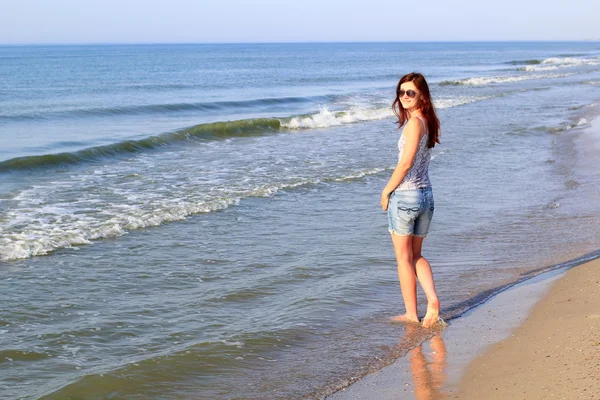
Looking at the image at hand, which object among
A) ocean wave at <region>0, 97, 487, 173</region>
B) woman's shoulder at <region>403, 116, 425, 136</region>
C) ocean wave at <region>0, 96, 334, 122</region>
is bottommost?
ocean wave at <region>0, 97, 487, 173</region>

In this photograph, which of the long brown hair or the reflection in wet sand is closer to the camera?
the reflection in wet sand

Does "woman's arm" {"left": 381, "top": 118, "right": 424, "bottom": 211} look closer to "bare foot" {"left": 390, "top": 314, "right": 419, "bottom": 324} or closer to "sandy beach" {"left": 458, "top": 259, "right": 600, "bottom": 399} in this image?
"bare foot" {"left": 390, "top": 314, "right": 419, "bottom": 324}

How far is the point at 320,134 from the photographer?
18.8 meters

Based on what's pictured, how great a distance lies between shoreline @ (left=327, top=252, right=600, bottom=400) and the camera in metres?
3.97

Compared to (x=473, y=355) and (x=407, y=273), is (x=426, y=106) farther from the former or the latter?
(x=473, y=355)

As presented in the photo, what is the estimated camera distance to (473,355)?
4488 mm

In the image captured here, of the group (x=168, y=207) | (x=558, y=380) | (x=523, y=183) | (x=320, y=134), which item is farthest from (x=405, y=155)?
(x=320, y=134)

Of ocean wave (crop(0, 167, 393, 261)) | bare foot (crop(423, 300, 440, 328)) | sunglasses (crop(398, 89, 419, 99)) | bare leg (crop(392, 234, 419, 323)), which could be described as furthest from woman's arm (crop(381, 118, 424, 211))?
ocean wave (crop(0, 167, 393, 261))

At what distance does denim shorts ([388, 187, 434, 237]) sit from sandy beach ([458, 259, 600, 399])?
0.99 metres

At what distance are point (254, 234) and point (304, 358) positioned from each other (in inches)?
138

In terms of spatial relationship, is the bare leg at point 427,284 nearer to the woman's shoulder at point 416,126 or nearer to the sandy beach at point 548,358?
the sandy beach at point 548,358

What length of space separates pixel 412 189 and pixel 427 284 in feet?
2.52

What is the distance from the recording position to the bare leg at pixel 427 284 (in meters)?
5.25

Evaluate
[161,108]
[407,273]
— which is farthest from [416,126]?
[161,108]
